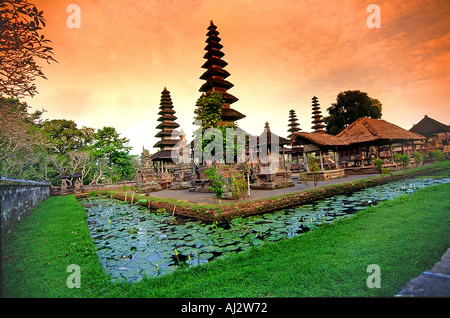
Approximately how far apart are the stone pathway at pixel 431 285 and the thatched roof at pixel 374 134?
Result: 748 inches

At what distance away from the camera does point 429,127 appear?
2477 cm

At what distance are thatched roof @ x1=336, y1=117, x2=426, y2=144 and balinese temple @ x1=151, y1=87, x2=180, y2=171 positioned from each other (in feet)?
75.0

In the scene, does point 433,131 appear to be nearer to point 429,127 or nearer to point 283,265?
point 429,127

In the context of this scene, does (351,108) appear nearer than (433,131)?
No

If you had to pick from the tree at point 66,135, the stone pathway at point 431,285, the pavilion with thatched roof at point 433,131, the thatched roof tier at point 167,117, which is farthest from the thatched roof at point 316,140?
the tree at point 66,135

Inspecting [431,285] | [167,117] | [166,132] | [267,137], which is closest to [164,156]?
[166,132]

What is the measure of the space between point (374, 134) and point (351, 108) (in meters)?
14.5

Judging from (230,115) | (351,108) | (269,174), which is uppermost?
(351,108)

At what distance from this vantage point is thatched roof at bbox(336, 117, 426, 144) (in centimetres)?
1745

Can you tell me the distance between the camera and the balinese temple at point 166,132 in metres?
29.4

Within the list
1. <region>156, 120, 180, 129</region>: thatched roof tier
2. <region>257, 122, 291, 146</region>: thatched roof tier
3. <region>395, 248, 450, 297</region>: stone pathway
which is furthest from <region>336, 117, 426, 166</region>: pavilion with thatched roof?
<region>156, 120, 180, 129</region>: thatched roof tier

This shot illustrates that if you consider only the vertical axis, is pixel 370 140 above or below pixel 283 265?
above

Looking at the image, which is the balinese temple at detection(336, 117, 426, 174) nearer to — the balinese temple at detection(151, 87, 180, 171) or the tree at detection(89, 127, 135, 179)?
the balinese temple at detection(151, 87, 180, 171)
